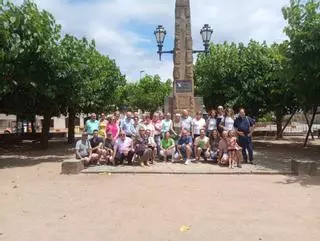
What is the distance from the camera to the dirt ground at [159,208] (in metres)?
6.78

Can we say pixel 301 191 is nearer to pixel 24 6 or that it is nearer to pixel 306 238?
pixel 306 238

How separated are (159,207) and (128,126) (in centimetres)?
706

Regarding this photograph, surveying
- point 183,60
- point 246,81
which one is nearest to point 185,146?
point 183,60

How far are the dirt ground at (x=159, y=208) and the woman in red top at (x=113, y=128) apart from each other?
2.73 m

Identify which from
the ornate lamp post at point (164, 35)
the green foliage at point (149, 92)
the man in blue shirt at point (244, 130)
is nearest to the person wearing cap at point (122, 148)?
the man in blue shirt at point (244, 130)

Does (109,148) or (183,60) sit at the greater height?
(183,60)

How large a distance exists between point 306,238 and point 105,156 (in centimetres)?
895

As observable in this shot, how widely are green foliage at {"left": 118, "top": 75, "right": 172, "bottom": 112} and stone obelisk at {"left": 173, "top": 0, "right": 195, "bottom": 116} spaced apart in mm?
42744

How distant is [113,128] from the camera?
15.3 metres

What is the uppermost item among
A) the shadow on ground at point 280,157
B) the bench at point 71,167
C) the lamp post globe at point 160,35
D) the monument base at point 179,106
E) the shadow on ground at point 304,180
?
the lamp post globe at point 160,35

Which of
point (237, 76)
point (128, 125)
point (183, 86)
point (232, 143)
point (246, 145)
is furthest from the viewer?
point (237, 76)

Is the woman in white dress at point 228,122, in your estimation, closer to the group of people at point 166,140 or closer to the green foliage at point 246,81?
the group of people at point 166,140

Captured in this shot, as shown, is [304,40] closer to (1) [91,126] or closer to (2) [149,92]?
(1) [91,126]

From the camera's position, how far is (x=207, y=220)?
24.5 ft
